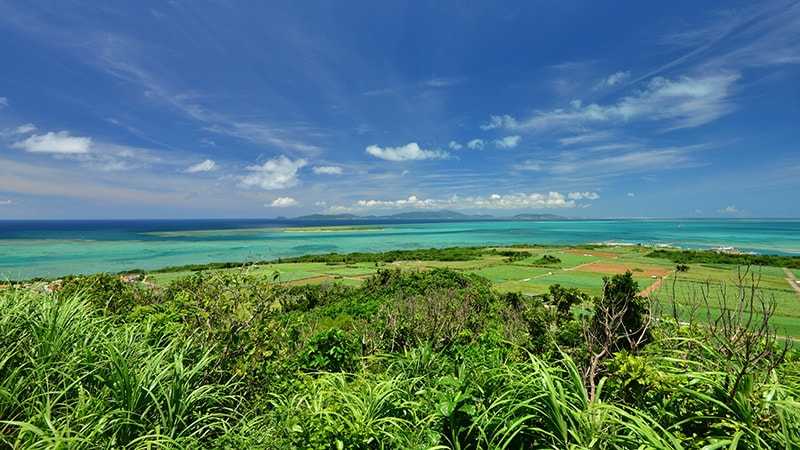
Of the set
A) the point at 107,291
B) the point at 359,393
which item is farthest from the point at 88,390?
the point at 107,291

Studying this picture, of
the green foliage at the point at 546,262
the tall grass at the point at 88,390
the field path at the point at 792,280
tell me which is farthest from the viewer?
the green foliage at the point at 546,262

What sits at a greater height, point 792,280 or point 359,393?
point 359,393

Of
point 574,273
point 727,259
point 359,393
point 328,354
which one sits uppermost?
point 359,393

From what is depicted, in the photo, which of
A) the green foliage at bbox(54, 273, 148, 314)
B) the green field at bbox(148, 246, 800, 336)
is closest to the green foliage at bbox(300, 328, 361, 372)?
the green foliage at bbox(54, 273, 148, 314)

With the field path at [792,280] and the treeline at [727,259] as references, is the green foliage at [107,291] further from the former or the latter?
the treeline at [727,259]

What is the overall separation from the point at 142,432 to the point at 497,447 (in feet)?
9.78

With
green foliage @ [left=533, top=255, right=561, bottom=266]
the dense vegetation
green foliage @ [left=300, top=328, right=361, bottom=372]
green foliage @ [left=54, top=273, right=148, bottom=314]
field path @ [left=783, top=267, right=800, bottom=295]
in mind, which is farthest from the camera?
green foliage @ [left=533, top=255, right=561, bottom=266]

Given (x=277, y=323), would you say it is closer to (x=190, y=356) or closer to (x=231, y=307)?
(x=231, y=307)

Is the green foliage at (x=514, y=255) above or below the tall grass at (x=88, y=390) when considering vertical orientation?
below

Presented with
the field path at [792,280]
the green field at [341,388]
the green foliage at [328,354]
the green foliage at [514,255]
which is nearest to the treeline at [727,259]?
the field path at [792,280]

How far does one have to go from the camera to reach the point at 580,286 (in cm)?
3372

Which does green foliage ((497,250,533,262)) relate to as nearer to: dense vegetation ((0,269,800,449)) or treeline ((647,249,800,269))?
A: treeline ((647,249,800,269))

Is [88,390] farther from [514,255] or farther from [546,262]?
[514,255]

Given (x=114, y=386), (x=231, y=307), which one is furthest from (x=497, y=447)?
(x=231, y=307)
